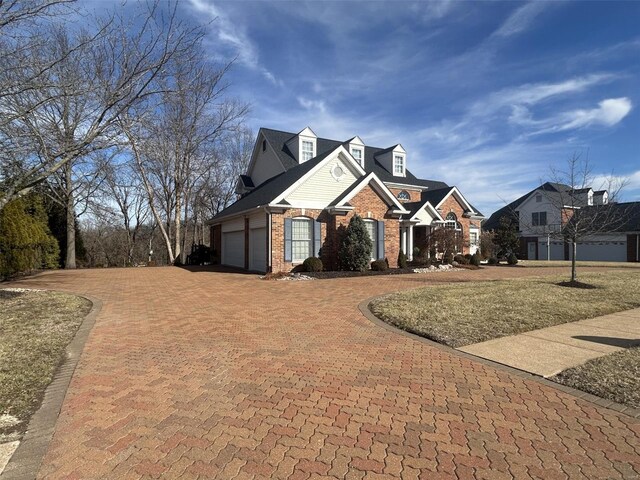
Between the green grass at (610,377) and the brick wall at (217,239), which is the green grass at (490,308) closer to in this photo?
the green grass at (610,377)

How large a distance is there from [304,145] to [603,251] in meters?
29.9

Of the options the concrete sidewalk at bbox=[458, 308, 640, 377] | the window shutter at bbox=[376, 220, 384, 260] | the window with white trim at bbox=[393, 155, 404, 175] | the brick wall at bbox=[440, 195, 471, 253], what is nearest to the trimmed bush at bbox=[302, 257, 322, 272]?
the window shutter at bbox=[376, 220, 384, 260]

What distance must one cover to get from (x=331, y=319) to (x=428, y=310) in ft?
7.61

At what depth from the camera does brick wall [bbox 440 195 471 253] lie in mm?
27789

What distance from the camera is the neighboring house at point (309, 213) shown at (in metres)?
17.3

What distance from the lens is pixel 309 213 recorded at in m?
17.8

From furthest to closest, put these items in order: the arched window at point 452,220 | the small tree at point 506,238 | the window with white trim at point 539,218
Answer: the window with white trim at point 539,218 < the small tree at point 506,238 < the arched window at point 452,220

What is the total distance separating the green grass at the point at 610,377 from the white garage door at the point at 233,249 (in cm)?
1799

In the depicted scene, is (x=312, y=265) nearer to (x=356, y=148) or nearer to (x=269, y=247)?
(x=269, y=247)

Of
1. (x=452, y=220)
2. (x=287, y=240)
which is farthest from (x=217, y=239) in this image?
(x=452, y=220)

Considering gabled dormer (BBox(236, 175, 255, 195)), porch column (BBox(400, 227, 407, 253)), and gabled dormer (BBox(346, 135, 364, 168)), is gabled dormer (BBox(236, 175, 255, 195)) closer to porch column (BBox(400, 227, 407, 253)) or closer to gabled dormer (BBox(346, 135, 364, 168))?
gabled dormer (BBox(346, 135, 364, 168))

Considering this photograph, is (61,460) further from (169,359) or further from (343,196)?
(343,196)

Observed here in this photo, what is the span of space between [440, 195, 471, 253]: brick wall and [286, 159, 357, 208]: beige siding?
11.2 meters

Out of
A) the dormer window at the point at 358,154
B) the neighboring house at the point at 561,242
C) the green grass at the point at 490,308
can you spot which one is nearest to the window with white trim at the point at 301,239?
the green grass at the point at 490,308
